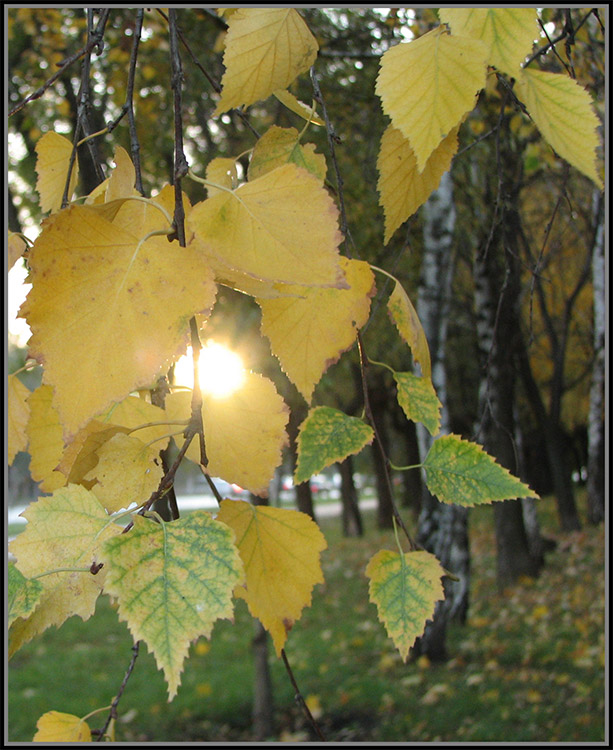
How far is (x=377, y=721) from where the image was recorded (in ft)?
12.1

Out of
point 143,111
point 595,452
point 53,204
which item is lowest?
point 595,452

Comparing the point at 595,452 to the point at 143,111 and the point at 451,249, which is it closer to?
the point at 451,249

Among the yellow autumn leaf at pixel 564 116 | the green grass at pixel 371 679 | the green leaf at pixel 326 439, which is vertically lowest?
the green grass at pixel 371 679

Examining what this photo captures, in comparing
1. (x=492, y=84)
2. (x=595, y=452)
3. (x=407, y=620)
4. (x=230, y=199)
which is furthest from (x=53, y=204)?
(x=595, y=452)

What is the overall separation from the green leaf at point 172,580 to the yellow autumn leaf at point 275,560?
9 cm

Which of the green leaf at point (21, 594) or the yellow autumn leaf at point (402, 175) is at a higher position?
the yellow autumn leaf at point (402, 175)

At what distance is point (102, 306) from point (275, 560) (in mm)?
218

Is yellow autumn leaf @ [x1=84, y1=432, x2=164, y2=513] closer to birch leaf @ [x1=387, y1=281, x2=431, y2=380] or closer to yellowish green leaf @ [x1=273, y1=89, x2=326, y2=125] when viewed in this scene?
birch leaf @ [x1=387, y1=281, x2=431, y2=380]

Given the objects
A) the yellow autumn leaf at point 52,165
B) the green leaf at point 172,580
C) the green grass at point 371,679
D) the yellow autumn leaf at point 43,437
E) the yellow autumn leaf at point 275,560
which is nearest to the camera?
the green leaf at point 172,580

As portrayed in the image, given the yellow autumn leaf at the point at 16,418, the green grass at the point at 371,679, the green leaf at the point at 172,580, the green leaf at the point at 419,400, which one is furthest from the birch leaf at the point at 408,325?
the green grass at the point at 371,679

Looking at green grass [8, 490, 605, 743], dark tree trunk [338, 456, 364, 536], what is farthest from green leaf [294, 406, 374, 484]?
dark tree trunk [338, 456, 364, 536]

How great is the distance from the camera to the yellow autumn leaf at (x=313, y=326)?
52 centimetres

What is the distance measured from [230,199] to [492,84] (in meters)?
1.28

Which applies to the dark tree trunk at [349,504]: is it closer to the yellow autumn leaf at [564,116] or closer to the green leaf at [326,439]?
the green leaf at [326,439]
